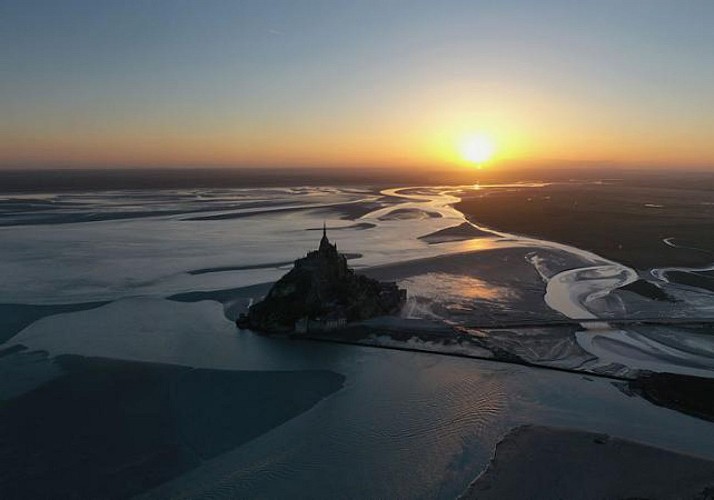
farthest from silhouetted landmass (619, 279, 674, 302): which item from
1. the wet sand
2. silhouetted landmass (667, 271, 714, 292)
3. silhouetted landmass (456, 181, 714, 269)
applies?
the wet sand

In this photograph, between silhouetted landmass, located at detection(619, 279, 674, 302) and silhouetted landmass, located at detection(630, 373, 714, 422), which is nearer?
silhouetted landmass, located at detection(630, 373, 714, 422)

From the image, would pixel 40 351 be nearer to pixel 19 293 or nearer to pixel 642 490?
pixel 19 293

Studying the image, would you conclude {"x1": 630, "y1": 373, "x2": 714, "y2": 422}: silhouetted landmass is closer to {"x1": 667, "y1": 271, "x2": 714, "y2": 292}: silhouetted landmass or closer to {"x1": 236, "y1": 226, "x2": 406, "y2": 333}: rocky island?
{"x1": 236, "y1": 226, "x2": 406, "y2": 333}: rocky island

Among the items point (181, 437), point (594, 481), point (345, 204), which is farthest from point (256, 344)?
point (345, 204)

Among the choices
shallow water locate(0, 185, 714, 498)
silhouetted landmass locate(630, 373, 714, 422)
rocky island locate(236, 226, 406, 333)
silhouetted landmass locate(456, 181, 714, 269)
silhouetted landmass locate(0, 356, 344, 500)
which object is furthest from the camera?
silhouetted landmass locate(456, 181, 714, 269)

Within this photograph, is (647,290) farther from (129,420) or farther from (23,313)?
(23,313)

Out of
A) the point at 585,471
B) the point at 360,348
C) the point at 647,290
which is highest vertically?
the point at 647,290

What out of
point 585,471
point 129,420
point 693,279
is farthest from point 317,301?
point 693,279
